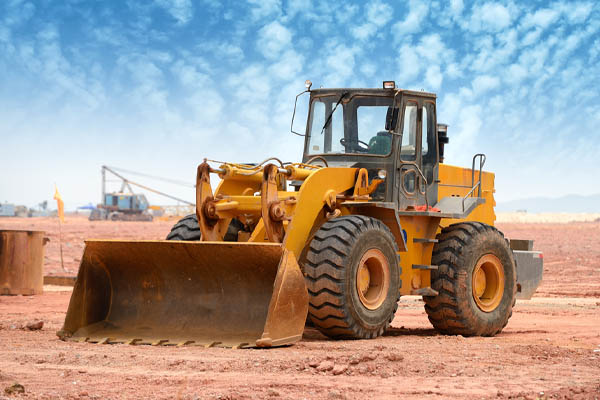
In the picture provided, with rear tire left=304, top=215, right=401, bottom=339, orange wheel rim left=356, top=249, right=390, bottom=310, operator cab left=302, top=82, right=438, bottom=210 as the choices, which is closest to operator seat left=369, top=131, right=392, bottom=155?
operator cab left=302, top=82, right=438, bottom=210

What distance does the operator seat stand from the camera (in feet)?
37.3

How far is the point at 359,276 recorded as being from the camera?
9.91m

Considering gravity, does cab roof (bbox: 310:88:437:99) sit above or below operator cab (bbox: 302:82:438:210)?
above

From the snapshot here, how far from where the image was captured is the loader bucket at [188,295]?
29.8 ft

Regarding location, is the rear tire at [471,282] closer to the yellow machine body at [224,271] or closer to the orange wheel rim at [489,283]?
the orange wheel rim at [489,283]

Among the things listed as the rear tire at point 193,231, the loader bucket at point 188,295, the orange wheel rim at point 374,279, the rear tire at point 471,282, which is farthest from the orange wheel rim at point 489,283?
the loader bucket at point 188,295

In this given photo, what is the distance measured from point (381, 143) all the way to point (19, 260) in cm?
857

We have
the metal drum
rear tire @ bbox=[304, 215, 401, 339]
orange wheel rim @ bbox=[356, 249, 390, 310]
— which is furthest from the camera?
the metal drum

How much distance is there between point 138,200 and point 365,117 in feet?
280

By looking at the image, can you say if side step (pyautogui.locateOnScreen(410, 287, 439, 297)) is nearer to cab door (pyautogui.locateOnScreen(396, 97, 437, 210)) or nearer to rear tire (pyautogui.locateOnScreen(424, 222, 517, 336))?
rear tire (pyautogui.locateOnScreen(424, 222, 517, 336))

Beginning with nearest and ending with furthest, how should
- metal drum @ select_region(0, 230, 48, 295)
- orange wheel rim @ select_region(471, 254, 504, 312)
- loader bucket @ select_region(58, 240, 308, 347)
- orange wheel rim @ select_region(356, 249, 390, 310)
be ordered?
1. loader bucket @ select_region(58, 240, 308, 347)
2. orange wheel rim @ select_region(356, 249, 390, 310)
3. orange wheel rim @ select_region(471, 254, 504, 312)
4. metal drum @ select_region(0, 230, 48, 295)

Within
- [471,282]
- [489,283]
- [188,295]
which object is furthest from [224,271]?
[489,283]

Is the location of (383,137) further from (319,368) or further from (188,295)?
(319,368)

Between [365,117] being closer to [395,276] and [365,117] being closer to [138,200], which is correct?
[395,276]
